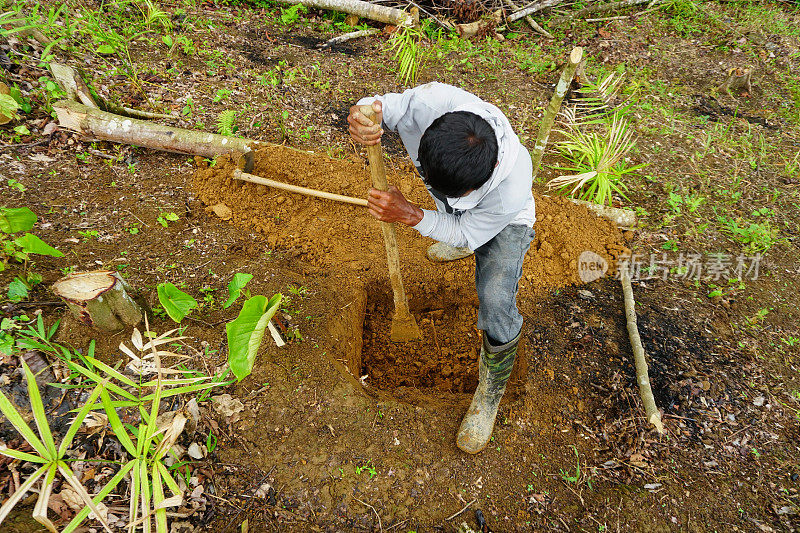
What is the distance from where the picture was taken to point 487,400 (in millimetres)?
2203

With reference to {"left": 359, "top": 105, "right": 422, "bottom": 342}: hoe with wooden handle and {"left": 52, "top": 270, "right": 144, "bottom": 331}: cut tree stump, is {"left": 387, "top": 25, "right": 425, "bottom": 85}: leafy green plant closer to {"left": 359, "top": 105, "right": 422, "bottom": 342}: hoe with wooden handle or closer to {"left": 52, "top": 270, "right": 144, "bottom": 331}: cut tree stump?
{"left": 359, "top": 105, "right": 422, "bottom": 342}: hoe with wooden handle

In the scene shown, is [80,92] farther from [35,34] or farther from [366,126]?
[366,126]

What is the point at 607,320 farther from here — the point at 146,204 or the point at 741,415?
the point at 146,204

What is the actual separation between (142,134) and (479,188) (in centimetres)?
272

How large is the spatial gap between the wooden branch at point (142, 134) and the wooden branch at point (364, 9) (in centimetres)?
274

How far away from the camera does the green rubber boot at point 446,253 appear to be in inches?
119

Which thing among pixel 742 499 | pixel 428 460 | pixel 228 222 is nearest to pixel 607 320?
pixel 742 499

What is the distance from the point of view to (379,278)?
9.46 ft

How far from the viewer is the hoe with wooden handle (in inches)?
71.6

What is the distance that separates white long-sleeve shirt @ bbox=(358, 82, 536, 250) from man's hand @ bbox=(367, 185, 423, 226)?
2.3 inches

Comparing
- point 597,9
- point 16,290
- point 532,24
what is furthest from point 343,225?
point 597,9

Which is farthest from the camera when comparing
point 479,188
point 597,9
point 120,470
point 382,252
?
point 597,9

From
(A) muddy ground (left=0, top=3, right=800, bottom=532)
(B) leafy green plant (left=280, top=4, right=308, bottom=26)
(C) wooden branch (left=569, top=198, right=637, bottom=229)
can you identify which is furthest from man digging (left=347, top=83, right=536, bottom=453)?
(B) leafy green plant (left=280, top=4, right=308, bottom=26)

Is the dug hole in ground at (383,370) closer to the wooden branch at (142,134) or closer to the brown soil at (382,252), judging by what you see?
the brown soil at (382,252)
